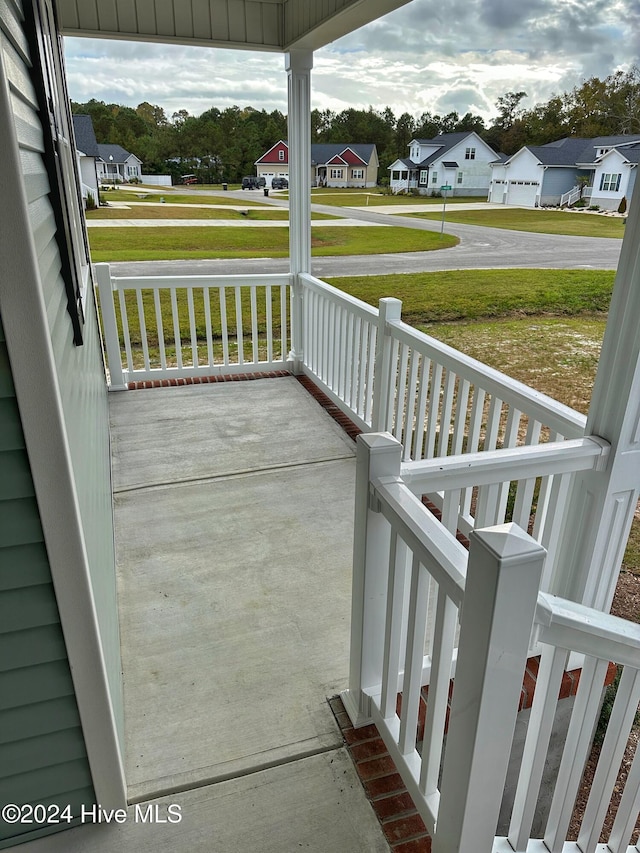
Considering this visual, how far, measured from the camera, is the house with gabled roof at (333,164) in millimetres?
3779

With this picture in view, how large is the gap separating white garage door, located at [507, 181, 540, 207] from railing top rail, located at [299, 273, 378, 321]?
149 cm

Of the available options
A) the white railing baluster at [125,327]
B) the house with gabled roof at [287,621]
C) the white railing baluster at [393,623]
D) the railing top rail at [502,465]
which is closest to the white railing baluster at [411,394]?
the house with gabled roof at [287,621]

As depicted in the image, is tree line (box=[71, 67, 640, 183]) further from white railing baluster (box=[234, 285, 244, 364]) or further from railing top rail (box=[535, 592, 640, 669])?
railing top rail (box=[535, 592, 640, 669])

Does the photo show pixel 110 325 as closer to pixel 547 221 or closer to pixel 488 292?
pixel 488 292

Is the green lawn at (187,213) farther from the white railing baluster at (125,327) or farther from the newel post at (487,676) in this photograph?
the newel post at (487,676)

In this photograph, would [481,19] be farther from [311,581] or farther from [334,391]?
[334,391]

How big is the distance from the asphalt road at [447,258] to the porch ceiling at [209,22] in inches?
45.0

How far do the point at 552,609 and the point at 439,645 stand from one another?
14.8 inches

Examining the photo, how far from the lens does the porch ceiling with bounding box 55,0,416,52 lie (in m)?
4.02

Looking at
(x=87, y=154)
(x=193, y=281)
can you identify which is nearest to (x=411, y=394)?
(x=193, y=281)

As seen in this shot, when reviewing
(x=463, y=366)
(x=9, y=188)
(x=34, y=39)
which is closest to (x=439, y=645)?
(x=9, y=188)

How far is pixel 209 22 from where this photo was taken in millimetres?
4344

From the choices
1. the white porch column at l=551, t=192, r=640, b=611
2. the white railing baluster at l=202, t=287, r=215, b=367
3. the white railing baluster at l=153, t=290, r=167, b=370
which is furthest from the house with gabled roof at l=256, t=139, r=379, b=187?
the white porch column at l=551, t=192, r=640, b=611

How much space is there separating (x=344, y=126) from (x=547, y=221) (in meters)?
2.51
